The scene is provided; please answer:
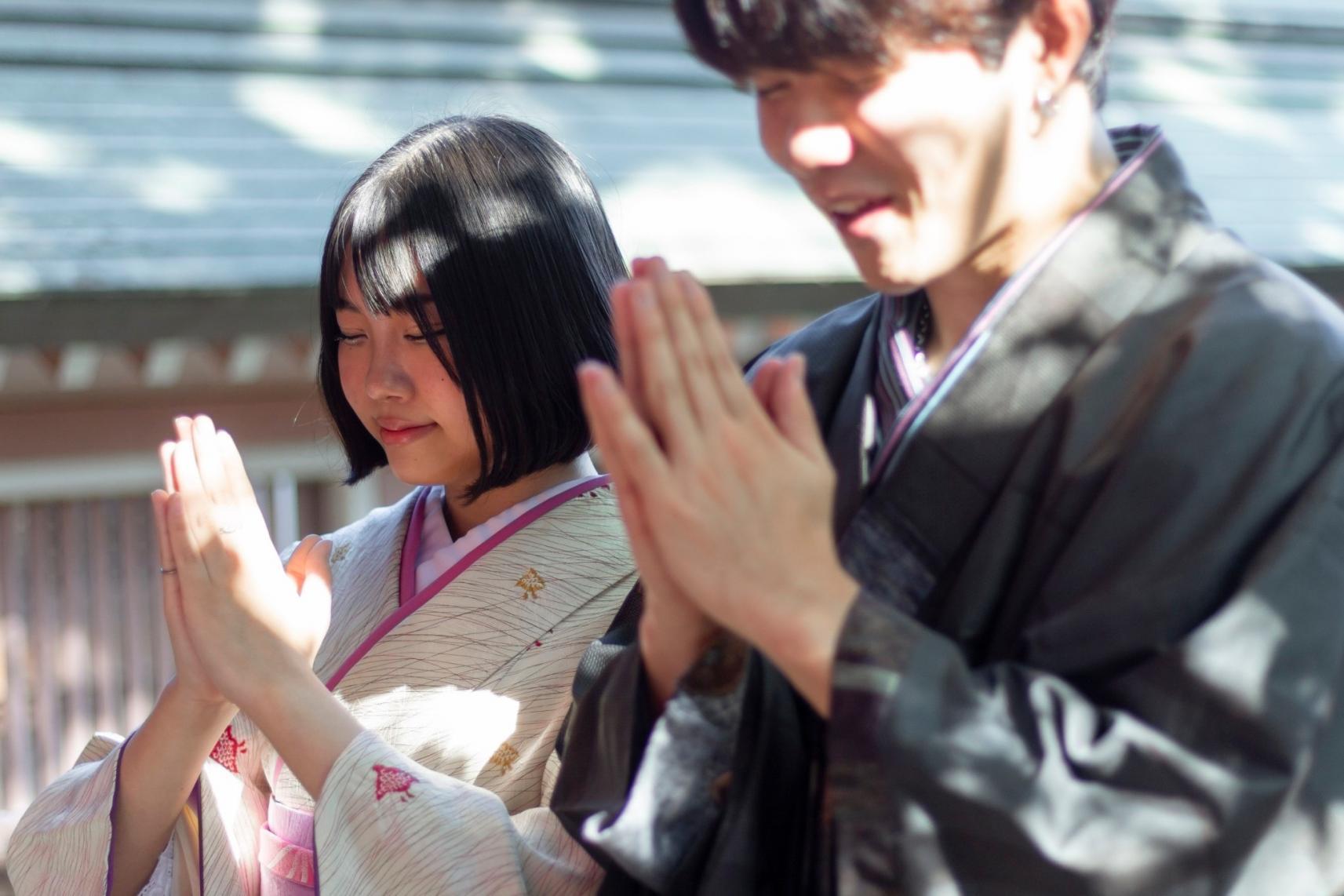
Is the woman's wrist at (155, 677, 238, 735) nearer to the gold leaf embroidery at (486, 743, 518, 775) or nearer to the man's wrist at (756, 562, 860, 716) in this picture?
the gold leaf embroidery at (486, 743, 518, 775)

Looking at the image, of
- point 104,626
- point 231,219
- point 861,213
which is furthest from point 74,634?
point 861,213

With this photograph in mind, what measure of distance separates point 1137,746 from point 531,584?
1.17 metres

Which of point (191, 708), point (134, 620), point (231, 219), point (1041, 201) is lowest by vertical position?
point (134, 620)

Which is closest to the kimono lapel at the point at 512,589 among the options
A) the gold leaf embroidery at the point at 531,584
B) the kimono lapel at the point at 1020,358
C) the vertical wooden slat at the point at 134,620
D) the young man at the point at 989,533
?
the gold leaf embroidery at the point at 531,584

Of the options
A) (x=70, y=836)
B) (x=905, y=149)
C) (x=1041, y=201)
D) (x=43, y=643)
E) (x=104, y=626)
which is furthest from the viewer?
(x=104, y=626)

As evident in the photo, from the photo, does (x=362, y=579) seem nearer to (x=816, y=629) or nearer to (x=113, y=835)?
(x=113, y=835)

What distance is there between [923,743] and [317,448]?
421cm

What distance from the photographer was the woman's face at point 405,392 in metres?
2.24

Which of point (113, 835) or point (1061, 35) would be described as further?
point (113, 835)

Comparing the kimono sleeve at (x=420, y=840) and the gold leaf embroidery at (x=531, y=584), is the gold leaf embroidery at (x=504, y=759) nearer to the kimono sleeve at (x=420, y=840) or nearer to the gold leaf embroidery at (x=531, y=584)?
the kimono sleeve at (x=420, y=840)

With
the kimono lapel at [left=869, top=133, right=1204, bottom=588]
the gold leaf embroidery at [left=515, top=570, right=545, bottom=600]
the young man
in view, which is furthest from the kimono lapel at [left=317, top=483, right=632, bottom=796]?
the kimono lapel at [left=869, top=133, right=1204, bottom=588]

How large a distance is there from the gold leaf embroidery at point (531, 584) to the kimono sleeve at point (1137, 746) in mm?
995

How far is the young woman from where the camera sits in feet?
6.77

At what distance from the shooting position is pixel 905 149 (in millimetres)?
1436
